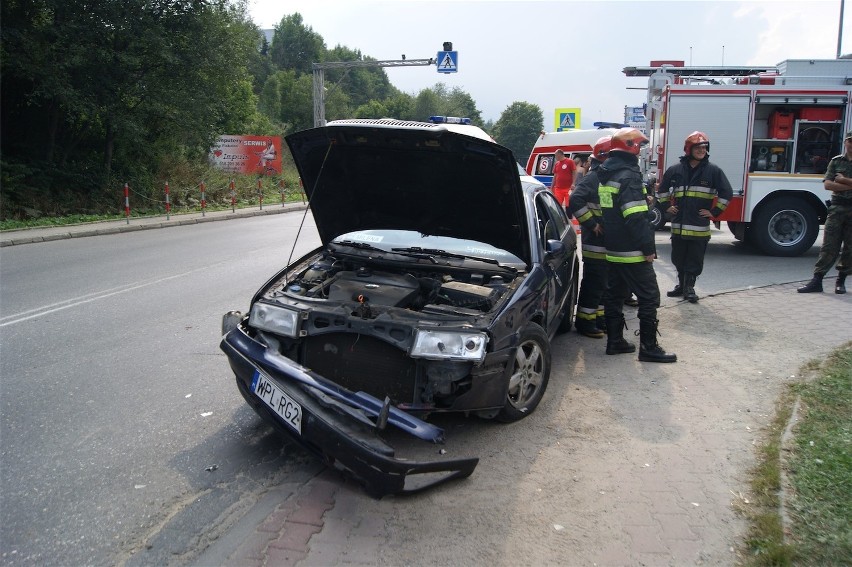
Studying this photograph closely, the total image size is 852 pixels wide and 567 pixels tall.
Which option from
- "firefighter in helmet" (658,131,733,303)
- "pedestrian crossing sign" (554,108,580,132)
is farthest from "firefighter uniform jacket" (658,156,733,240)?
"pedestrian crossing sign" (554,108,580,132)

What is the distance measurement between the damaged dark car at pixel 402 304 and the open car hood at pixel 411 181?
11 millimetres

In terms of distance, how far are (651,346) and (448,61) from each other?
2158 cm

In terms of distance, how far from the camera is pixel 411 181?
17.1ft

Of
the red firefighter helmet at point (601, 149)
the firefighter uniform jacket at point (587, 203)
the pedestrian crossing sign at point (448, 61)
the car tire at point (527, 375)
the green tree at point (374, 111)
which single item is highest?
the green tree at point (374, 111)

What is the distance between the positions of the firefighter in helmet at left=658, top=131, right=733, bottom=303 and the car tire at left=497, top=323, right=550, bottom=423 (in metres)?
4.08

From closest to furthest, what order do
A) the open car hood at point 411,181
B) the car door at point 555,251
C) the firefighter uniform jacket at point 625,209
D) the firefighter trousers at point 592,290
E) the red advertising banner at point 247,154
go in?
1. the open car hood at point 411,181
2. the car door at point 555,251
3. the firefighter uniform jacket at point 625,209
4. the firefighter trousers at point 592,290
5. the red advertising banner at point 247,154

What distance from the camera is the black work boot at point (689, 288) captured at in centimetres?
822

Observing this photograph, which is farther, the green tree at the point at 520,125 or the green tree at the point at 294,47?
the green tree at the point at 294,47

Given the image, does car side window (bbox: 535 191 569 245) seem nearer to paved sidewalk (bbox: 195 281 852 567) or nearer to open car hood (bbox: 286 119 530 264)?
open car hood (bbox: 286 119 530 264)

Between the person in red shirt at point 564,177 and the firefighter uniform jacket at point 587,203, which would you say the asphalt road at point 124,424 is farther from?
the person in red shirt at point 564,177

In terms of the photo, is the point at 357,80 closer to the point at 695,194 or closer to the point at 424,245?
the point at 695,194

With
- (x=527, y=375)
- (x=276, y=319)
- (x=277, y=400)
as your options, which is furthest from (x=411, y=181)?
(x=277, y=400)

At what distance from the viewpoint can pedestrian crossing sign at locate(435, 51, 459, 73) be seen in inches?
1003

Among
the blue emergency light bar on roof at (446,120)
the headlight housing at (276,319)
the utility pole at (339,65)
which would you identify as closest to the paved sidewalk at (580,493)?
the headlight housing at (276,319)
